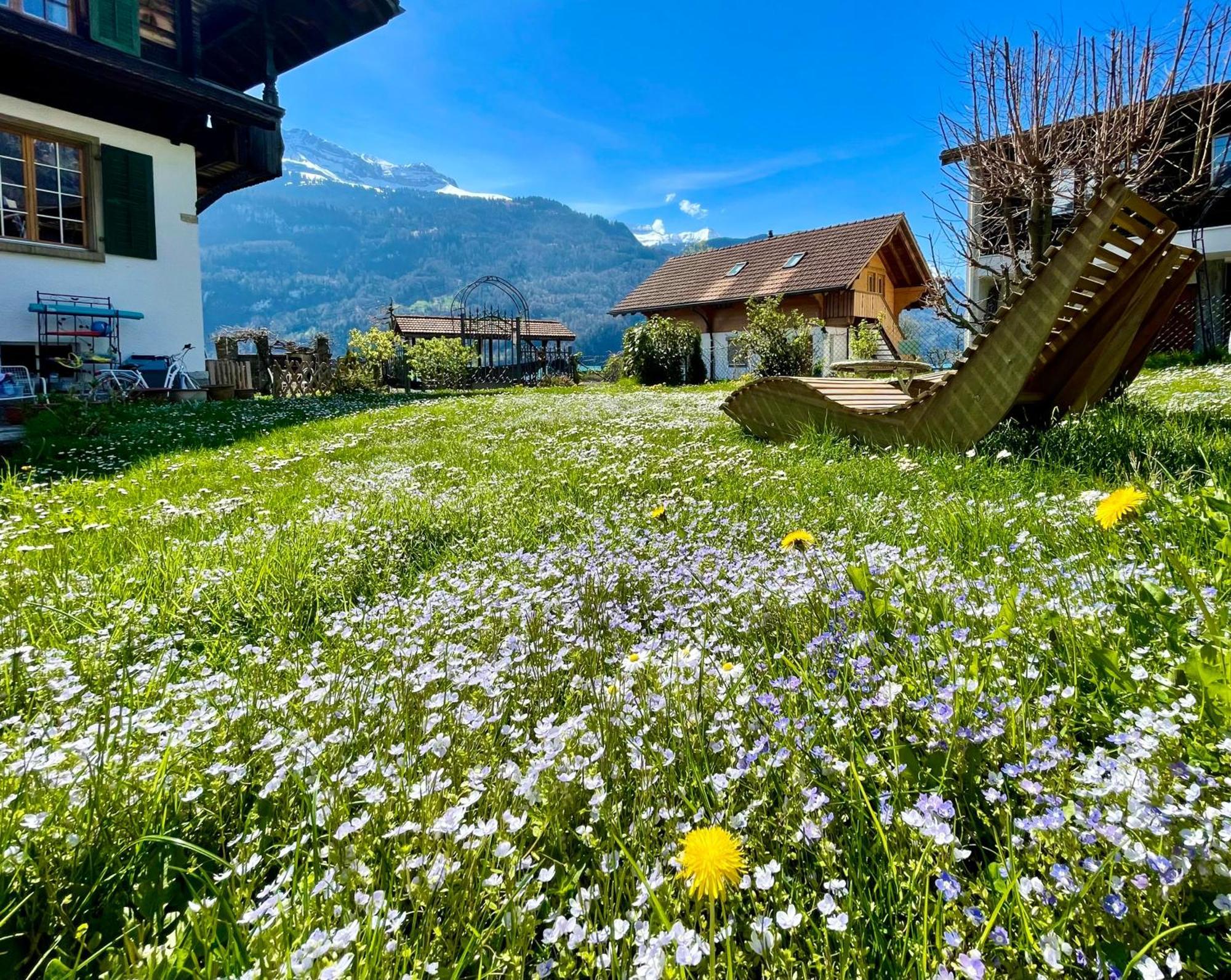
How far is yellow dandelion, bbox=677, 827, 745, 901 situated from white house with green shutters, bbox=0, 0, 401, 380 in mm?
12700

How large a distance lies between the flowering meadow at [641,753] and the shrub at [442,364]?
20958 millimetres

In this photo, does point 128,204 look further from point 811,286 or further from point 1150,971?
point 811,286

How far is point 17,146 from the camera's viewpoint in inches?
421

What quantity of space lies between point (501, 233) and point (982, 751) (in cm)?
20759

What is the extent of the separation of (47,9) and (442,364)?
12.9m

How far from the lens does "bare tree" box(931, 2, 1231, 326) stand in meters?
7.35

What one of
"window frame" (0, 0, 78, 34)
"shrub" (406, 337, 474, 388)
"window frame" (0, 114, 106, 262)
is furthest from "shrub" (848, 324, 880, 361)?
"window frame" (0, 0, 78, 34)

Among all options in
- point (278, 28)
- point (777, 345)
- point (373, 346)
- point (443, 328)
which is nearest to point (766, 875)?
point (777, 345)

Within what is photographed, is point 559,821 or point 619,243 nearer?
point 559,821

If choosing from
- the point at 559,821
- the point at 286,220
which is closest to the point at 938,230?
the point at 559,821

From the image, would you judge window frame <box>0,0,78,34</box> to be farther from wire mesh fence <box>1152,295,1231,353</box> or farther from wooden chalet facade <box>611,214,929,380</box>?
wire mesh fence <box>1152,295,1231,353</box>

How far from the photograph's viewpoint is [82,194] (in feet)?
37.2

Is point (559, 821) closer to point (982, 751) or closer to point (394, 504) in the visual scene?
point (982, 751)

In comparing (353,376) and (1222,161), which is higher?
(1222,161)
